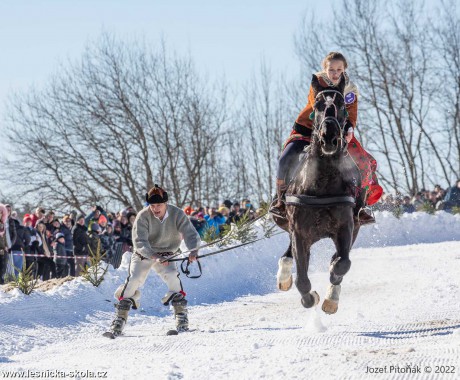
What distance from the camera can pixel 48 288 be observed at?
1392cm

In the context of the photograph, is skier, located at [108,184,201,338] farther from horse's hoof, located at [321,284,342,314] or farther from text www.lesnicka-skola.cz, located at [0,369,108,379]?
text www.lesnicka-skola.cz, located at [0,369,108,379]

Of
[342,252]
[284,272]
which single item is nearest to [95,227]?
[284,272]

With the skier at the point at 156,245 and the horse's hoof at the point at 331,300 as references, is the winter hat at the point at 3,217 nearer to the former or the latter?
the skier at the point at 156,245

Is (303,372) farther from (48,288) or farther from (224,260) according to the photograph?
(224,260)

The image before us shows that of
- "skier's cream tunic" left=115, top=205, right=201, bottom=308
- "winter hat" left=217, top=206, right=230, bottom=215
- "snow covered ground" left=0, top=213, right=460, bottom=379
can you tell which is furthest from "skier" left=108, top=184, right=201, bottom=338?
"winter hat" left=217, top=206, right=230, bottom=215

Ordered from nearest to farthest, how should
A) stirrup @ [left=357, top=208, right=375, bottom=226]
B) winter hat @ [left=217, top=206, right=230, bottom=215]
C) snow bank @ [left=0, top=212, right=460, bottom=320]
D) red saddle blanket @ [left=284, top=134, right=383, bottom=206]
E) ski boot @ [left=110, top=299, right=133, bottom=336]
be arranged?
stirrup @ [left=357, top=208, right=375, bottom=226] < red saddle blanket @ [left=284, top=134, right=383, bottom=206] < ski boot @ [left=110, top=299, right=133, bottom=336] < snow bank @ [left=0, top=212, right=460, bottom=320] < winter hat @ [left=217, top=206, right=230, bottom=215]

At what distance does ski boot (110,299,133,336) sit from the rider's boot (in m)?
2.38

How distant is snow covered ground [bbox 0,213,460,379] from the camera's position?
728cm

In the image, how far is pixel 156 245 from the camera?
10.9 metres

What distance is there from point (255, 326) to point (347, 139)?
3.27 metres

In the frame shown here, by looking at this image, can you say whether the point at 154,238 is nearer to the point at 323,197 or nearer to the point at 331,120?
the point at 323,197

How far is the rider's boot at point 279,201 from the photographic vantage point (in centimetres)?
947

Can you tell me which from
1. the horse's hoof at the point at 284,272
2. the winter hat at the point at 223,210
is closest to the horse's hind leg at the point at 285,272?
the horse's hoof at the point at 284,272

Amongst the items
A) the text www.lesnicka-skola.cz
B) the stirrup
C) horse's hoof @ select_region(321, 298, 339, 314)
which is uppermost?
the stirrup
